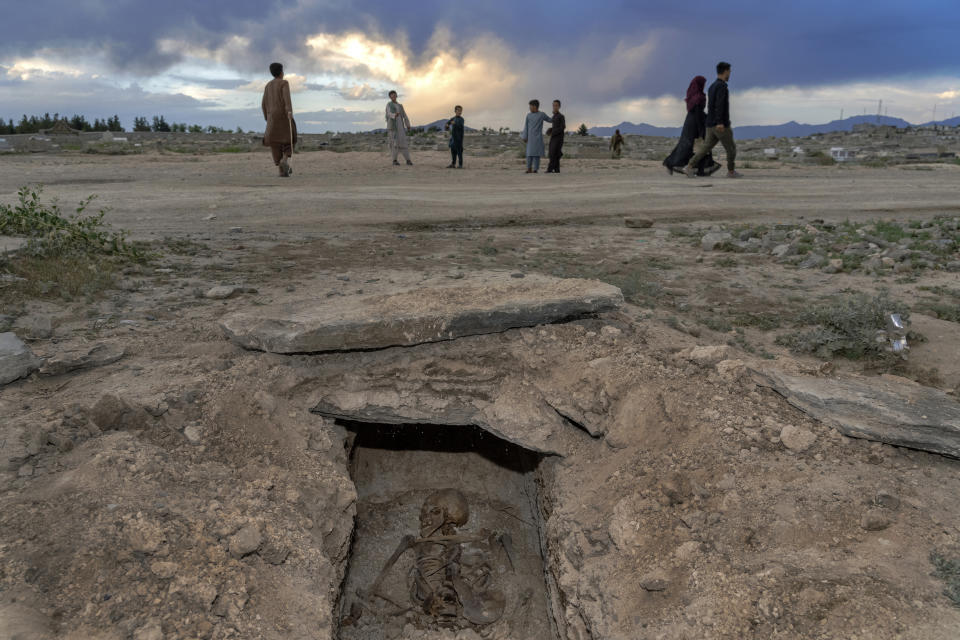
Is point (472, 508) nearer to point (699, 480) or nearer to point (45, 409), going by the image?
point (699, 480)

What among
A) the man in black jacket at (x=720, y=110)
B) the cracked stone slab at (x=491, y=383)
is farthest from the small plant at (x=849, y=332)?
the man in black jacket at (x=720, y=110)

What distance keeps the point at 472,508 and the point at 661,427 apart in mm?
1996

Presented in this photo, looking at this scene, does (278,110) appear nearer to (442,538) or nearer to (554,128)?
(554,128)

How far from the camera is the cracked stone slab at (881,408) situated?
8.93 ft

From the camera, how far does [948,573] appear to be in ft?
6.96

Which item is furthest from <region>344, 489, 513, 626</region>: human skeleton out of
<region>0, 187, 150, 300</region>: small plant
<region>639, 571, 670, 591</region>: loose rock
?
<region>0, 187, 150, 300</region>: small plant

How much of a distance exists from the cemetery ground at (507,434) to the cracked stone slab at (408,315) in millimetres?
45

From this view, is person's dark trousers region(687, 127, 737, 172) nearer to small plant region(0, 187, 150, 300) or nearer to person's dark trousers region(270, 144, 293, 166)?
person's dark trousers region(270, 144, 293, 166)

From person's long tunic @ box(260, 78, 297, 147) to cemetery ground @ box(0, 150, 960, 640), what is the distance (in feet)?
11.8

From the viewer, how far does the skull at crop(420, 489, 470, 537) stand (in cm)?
443

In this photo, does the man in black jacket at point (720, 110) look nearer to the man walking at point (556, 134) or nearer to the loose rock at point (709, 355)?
the man walking at point (556, 134)

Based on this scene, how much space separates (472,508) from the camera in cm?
468

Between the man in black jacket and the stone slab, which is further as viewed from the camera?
the man in black jacket

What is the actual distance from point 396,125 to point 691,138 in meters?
6.06
